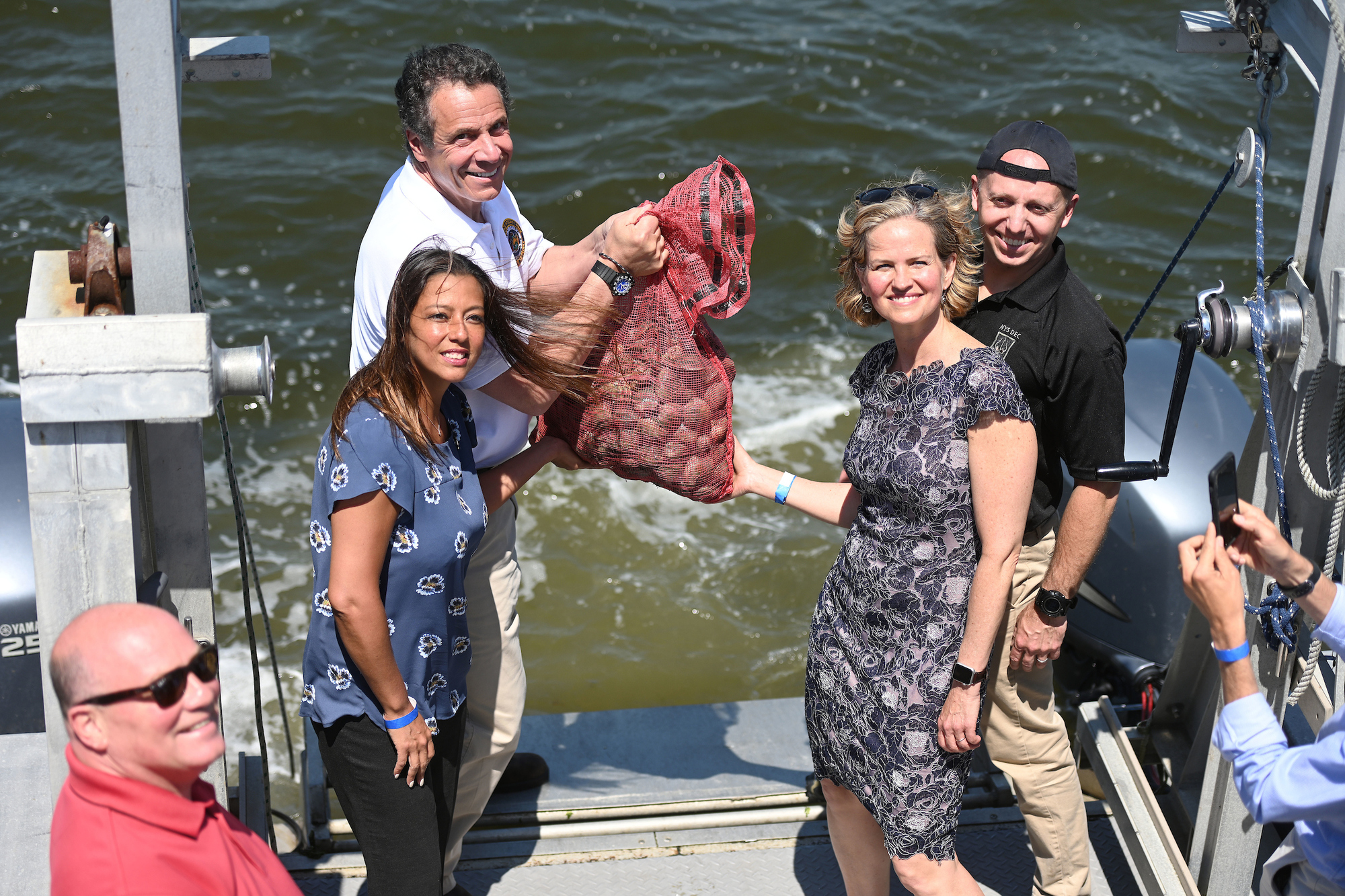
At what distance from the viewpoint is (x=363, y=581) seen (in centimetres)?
215

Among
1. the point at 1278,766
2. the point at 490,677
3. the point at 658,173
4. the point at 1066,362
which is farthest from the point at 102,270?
the point at 658,173

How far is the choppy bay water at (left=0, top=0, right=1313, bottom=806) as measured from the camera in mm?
5945

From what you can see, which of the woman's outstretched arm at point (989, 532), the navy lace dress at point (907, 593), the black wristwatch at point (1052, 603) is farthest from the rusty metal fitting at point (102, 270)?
the black wristwatch at point (1052, 603)

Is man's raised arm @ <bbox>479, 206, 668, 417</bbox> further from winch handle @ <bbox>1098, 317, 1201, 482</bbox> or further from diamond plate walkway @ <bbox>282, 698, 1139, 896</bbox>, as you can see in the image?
diamond plate walkway @ <bbox>282, 698, 1139, 896</bbox>

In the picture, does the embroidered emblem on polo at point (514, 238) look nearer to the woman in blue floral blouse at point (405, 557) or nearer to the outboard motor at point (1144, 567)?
the woman in blue floral blouse at point (405, 557)

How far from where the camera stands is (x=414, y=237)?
237 centimetres

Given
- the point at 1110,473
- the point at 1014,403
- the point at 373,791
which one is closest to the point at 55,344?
the point at 373,791

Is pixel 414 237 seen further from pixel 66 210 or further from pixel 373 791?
pixel 66 210

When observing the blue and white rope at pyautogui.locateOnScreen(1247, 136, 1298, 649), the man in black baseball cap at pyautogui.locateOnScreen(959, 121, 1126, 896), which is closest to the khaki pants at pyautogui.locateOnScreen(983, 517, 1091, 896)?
the man in black baseball cap at pyautogui.locateOnScreen(959, 121, 1126, 896)

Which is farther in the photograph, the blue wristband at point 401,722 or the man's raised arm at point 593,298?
the man's raised arm at point 593,298

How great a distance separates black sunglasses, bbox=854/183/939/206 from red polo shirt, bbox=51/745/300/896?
62.6 inches

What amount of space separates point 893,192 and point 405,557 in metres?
1.17

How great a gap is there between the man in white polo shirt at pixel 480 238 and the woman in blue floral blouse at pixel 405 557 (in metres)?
0.08

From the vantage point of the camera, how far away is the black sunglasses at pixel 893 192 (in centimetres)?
235
